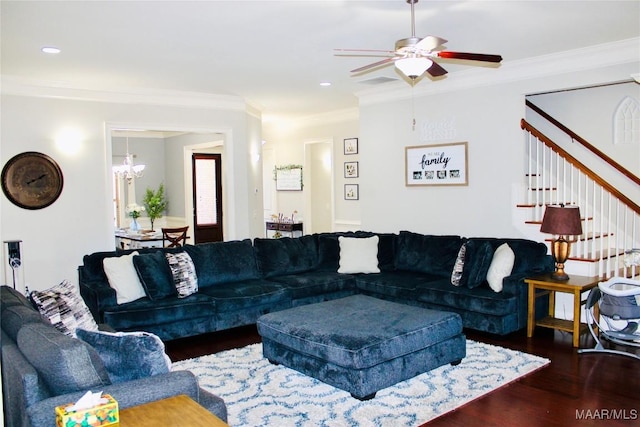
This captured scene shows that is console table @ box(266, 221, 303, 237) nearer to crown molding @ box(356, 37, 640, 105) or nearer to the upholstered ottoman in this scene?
crown molding @ box(356, 37, 640, 105)

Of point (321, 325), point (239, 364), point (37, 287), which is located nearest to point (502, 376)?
point (321, 325)

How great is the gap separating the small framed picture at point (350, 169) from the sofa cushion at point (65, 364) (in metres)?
7.14

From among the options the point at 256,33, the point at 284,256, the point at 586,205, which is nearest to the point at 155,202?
Answer: the point at 284,256

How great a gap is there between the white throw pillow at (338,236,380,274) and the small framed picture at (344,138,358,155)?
10.0 feet

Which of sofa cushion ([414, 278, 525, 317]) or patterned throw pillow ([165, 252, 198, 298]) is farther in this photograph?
patterned throw pillow ([165, 252, 198, 298])

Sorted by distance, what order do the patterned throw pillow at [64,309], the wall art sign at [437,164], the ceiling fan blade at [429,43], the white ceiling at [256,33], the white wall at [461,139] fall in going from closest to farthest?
the patterned throw pillow at [64,309]
the ceiling fan blade at [429,43]
the white ceiling at [256,33]
the white wall at [461,139]
the wall art sign at [437,164]

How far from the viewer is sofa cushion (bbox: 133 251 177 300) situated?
4930mm

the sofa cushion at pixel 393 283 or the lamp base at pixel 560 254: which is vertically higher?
the lamp base at pixel 560 254

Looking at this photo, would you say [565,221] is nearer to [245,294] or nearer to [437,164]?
[437,164]

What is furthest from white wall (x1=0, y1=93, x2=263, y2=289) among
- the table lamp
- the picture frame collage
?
the table lamp

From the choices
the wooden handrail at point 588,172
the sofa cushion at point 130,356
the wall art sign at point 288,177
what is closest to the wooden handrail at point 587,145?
the wooden handrail at point 588,172

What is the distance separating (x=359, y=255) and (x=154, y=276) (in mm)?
→ 2440

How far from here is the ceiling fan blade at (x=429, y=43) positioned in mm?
3475

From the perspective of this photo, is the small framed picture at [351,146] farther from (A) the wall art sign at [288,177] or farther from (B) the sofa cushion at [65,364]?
(B) the sofa cushion at [65,364]
